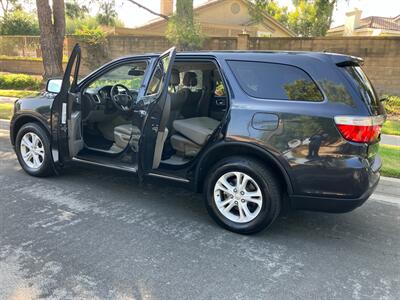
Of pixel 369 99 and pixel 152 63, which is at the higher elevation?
pixel 152 63

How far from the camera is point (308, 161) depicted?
344 cm

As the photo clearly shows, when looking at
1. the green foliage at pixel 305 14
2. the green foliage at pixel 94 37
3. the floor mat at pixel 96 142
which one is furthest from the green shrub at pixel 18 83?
the floor mat at pixel 96 142

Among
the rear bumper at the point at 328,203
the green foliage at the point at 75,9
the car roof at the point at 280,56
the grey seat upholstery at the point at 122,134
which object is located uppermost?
the green foliage at the point at 75,9

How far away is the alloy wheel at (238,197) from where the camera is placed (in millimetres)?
3743

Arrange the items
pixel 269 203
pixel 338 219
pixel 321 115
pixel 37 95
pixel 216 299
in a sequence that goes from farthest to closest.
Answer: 1. pixel 37 95
2. pixel 338 219
3. pixel 269 203
4. pixel 321 115
5. pixel 216 299

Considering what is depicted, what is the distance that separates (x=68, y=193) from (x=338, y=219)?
3154mm

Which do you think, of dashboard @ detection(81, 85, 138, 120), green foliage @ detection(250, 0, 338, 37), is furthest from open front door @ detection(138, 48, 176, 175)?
green foliage @ detection(250, 0, 338, 37)

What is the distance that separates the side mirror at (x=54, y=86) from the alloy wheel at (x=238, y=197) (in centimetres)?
235

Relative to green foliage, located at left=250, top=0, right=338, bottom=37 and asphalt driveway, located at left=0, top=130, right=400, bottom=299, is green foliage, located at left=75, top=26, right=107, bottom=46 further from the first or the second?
asphalt driveway, located at left=0, top=130, right=400, bottom=299

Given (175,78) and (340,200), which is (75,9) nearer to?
(175,78)

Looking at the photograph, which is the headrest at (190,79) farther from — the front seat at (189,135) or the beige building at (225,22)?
the beige building at (225,22)

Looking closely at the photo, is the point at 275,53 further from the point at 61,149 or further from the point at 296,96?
the point at 61,149

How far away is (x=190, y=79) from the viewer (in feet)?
16.5

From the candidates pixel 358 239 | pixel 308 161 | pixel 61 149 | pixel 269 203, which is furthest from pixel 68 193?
pixel 358 239
